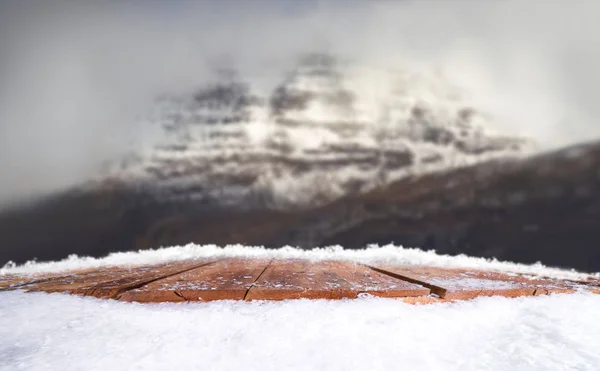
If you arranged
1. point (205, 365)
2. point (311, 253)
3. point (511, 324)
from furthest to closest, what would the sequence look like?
point (311, 253), point (511, 324), point (205, 365)

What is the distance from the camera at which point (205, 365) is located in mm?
393

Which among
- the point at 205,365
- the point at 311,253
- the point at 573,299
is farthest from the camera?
the point at 311,253

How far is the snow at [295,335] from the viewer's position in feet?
1.31

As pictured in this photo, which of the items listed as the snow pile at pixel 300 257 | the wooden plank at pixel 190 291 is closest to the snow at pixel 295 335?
the wooden plank at pixel 190 291

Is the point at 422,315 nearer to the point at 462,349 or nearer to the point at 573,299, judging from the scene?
the point at 462,349

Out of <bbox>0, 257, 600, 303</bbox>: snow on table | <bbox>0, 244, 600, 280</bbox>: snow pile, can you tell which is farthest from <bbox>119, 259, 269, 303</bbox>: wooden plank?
<bbox>0, 244, 600, 280</bbox>: snow pile

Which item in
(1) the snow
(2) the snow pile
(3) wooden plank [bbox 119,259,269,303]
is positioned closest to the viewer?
(1) the snow

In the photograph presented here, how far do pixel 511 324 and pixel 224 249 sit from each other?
123 cm

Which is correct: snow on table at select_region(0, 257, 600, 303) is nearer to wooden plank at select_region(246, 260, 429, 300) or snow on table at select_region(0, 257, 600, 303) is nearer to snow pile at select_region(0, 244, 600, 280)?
wooden plank at select_region(246, 260, 429, 300)

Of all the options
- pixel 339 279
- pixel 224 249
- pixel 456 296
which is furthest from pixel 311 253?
pixel 456 296

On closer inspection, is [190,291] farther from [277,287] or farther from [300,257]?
[300,257]

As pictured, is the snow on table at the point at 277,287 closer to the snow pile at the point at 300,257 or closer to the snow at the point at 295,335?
the snow at the point at 295,335

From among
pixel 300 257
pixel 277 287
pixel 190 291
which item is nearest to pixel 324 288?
pixel 277 287

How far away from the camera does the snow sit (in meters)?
0.40
